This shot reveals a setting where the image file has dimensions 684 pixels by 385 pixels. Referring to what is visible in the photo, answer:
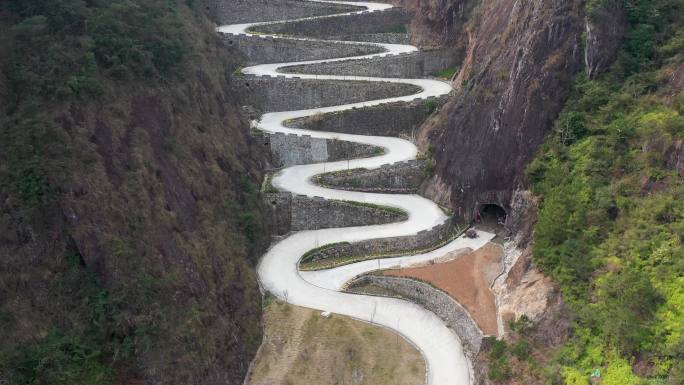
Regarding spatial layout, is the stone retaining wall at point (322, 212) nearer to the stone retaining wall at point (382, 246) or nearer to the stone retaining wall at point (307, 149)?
the stone retaining wall at point (382, 246)

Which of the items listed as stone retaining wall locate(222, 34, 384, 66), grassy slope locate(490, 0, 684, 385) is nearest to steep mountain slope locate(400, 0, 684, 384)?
grassy slope locate(490, 0, 684, 385)

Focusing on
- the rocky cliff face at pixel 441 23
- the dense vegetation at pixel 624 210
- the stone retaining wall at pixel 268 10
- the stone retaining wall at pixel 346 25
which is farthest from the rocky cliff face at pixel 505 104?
the stone retaining wall at pixel 268 10

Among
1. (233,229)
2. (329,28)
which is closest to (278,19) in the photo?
(329,28)

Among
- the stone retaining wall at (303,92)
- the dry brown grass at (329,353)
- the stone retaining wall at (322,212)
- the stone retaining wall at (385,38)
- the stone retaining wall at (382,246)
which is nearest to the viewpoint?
the dry brown grass at (329,353)

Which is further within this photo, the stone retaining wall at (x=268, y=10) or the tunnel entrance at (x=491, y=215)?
the stone retaining wall at (x=268, y=10)

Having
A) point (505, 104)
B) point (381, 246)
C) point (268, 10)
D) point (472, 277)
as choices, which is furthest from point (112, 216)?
point (268, 10)

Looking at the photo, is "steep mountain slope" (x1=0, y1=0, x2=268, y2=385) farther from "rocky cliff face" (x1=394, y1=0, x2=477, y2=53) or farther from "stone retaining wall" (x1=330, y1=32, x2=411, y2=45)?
"rocky cliff face" (x1=394, y1=0, x2=477, y2=53)
